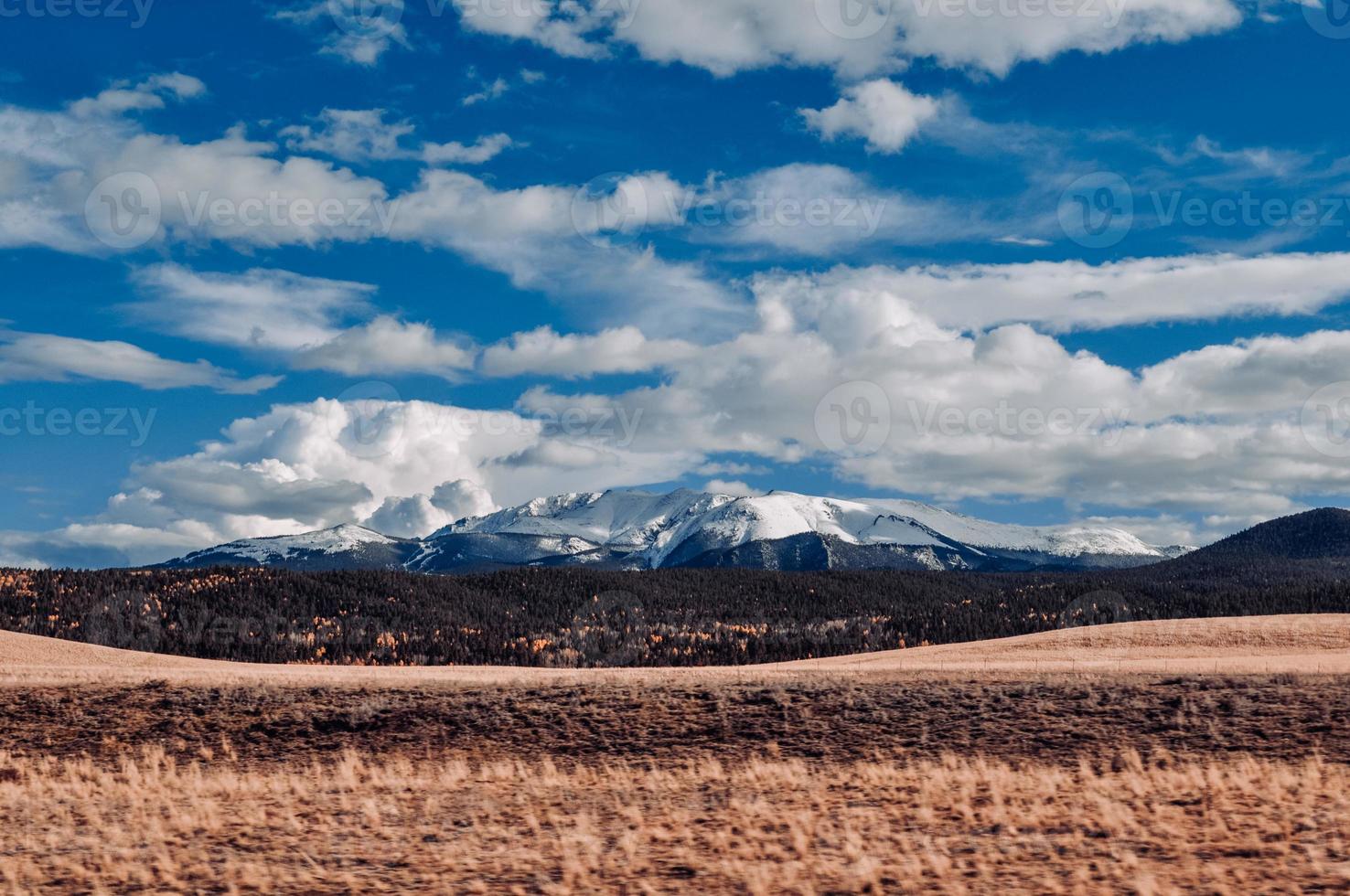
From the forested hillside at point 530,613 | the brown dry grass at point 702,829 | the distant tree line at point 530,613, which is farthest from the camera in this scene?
the forested hillside at point 530,613

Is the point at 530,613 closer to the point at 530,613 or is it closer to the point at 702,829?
the point at 530,613

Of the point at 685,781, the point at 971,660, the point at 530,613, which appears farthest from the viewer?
the point at 530,613

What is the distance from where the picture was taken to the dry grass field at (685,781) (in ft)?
55.9

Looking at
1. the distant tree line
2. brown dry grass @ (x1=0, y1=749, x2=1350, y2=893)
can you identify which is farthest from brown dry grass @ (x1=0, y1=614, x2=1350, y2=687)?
the distant tree line

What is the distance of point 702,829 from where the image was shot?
19.8 meters

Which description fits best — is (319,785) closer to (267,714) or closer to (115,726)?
(267,714)

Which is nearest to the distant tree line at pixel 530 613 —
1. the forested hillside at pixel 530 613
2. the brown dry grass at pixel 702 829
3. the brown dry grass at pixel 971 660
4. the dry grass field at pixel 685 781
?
the forested hillside at pixel 530 613

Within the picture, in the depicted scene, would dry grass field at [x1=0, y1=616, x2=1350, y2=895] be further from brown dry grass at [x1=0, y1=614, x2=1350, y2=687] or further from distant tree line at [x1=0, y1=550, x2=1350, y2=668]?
distant tree line at [x1=0, y1=550, x2=1350, y2=668]

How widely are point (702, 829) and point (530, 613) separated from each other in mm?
150889

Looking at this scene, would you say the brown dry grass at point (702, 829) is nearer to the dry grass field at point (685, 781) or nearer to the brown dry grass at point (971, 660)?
the dry grass field at point (685, 781)

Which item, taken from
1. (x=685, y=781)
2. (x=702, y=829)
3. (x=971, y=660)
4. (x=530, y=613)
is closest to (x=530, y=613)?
(x=530, y=613)

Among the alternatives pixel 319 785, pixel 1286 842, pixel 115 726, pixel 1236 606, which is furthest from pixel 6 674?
pixel 1236 606

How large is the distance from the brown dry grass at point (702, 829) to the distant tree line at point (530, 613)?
82.9m

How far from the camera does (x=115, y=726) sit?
3259 cm
